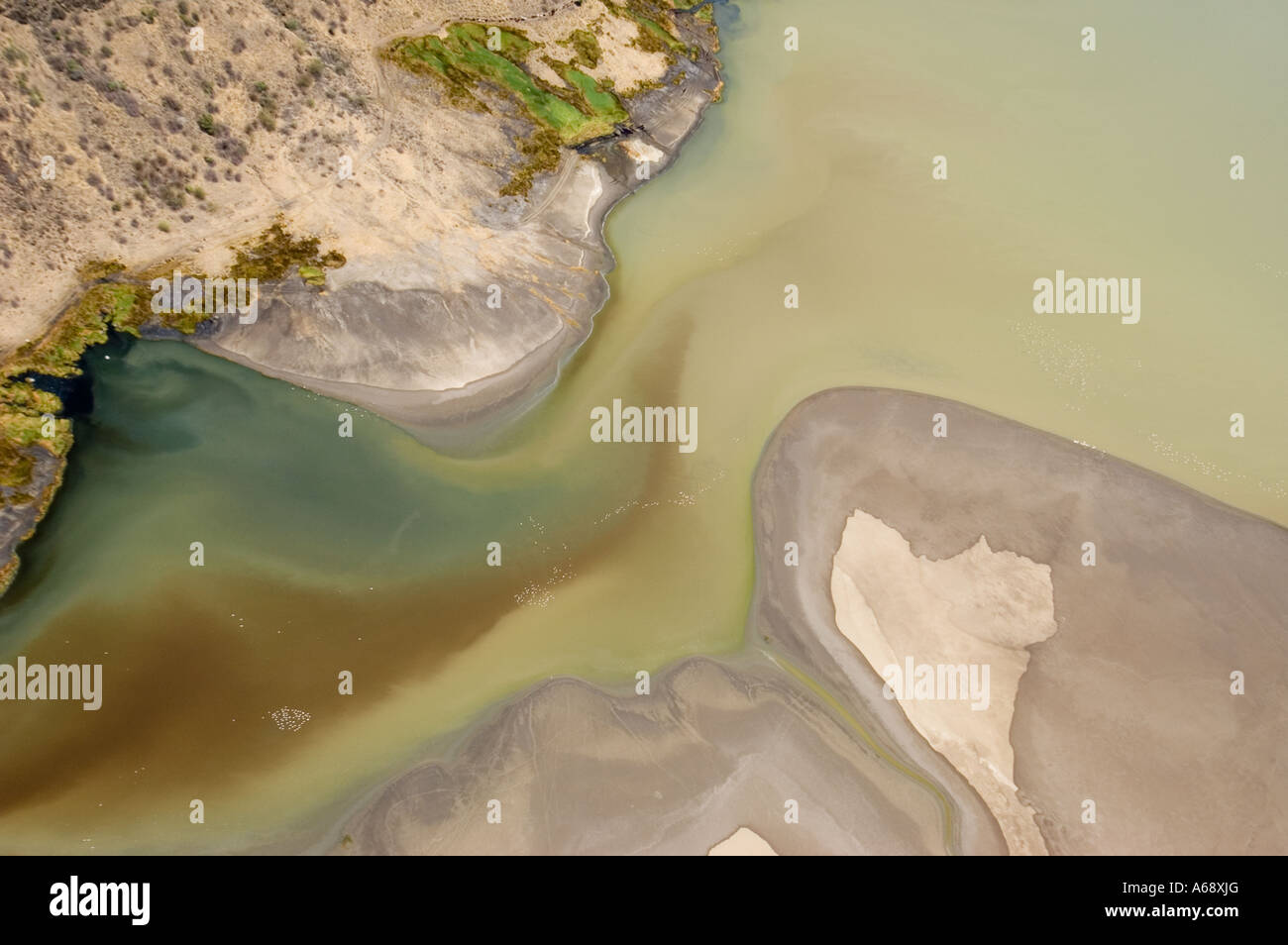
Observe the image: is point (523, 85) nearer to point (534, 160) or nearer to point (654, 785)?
point (534, 160)

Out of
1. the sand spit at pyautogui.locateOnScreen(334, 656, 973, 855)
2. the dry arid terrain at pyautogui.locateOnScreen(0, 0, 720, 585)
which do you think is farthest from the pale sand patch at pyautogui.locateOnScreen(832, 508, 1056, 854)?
the dry arid terrain at pyautogui.locateOnScreen(0, 0, 720, 585)

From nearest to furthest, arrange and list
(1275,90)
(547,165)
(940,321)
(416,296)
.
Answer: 1. (416,296)
2. (940,321)
3. (547,165)
4. (1275,90)

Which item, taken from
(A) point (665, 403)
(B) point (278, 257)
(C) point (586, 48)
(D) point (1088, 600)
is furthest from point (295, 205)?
(D) point (1088, 600)

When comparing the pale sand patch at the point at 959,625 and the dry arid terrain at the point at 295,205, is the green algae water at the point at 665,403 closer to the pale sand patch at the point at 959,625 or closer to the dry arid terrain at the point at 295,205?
the dry arid terrain at the point at 295,205

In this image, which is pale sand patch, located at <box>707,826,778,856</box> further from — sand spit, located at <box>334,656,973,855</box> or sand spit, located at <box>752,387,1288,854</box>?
sand spit, located at <box>752,387,1288,854</box>

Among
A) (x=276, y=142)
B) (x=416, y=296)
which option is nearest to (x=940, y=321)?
(x=416, y=296)

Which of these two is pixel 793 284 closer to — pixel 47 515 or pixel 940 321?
pixel 940 321

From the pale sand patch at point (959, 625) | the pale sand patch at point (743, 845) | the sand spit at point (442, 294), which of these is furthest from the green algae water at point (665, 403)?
the pale sand patch at point (743, 845)
